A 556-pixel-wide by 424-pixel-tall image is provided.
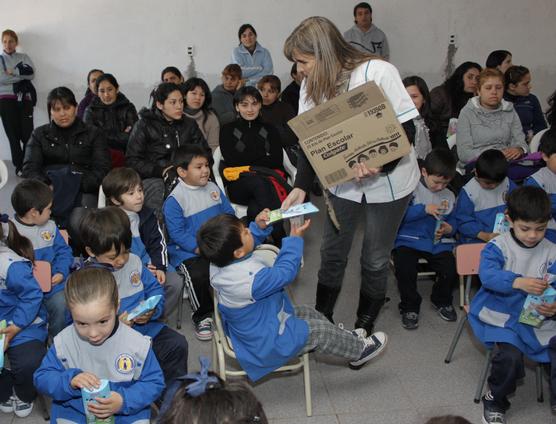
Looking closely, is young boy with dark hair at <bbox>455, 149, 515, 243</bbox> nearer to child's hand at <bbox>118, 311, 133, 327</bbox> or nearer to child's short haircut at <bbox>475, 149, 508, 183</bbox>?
child's short haircut at <bbox>475, 149, 508, 183</bbox>

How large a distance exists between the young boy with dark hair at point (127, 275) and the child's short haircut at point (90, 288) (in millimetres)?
428

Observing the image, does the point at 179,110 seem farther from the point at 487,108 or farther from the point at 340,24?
the point at 340,24

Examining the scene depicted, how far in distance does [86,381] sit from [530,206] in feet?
6.21

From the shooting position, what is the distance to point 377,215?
2.65m

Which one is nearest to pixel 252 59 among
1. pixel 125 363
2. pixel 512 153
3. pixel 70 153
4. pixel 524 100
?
pixel 524 100

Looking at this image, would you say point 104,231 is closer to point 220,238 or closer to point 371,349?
point 220,238

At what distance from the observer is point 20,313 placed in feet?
7.93

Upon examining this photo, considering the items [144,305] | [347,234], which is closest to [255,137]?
[347,234]

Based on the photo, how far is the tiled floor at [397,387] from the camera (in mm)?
2566

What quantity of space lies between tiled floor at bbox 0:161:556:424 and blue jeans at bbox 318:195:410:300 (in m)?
0.40

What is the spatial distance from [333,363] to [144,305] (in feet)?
3.92

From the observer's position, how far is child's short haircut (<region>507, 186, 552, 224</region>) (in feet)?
7.84

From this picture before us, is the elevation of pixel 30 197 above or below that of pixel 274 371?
above

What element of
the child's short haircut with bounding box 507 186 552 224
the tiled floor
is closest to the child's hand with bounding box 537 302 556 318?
the child's short haircut with bounding box 507 186 552 224
